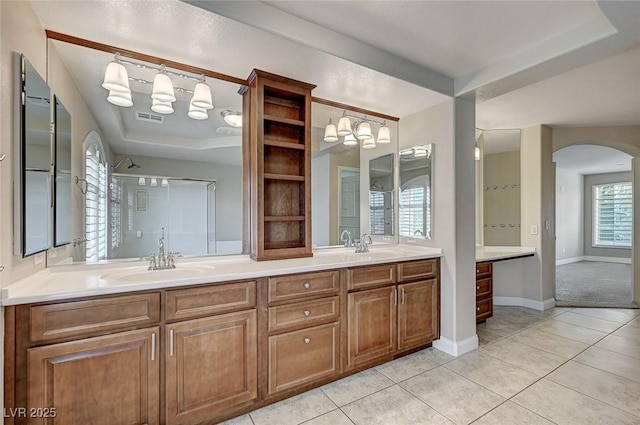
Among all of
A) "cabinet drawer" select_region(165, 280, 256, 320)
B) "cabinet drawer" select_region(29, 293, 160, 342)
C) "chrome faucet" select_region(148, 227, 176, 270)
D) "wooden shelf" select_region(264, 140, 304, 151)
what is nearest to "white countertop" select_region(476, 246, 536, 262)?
"wooden shelf" select_region(264, 140, 304, 151)

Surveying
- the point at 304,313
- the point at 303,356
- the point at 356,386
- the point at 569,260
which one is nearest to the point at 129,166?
the point at 304,313

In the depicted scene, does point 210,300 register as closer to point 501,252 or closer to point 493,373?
point 493,373

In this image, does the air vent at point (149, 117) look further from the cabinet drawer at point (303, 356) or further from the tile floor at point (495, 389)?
the tile floor at point (495, 389)

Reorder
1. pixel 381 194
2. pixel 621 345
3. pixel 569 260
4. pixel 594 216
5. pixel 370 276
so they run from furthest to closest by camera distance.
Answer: pixel 594 216 < pixel 569 260 < pixel 381 194 < pixel 621 345 < pixel 370 276

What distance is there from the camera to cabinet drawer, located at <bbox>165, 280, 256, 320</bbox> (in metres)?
1.62

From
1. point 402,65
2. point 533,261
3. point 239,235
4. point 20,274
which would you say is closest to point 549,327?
point 533,261

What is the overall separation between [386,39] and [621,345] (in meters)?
3.49

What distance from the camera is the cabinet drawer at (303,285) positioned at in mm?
1927

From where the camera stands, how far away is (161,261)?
2062 millimetres

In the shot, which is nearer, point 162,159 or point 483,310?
point 162,159

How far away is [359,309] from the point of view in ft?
7.52

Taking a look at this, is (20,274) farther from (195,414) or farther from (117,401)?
(195,414)

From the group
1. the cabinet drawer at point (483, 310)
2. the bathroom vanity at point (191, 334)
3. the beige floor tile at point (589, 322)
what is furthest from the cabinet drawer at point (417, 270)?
the beige floor tile at point (589, 322)

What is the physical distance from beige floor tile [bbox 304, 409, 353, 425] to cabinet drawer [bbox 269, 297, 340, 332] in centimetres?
54
